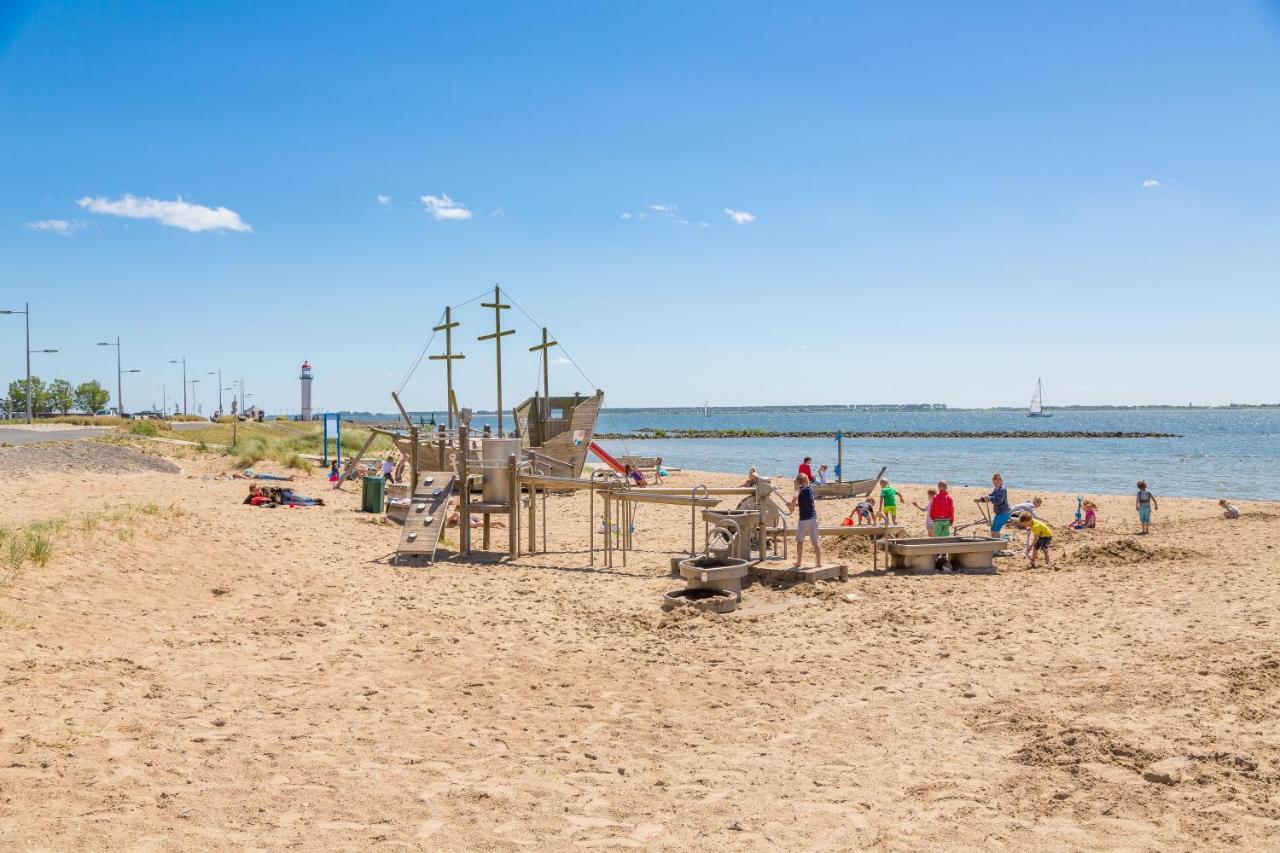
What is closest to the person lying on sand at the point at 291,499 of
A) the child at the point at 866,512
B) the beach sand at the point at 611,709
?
the beach sand at the point at 611,709

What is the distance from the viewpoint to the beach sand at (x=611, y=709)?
5.12 meters

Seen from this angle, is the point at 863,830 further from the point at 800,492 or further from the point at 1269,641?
the point at 800,492

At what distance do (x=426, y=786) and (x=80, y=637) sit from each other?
4694 mm

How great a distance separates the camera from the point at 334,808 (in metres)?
5.30

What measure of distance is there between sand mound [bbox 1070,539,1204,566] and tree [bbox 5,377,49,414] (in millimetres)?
96265

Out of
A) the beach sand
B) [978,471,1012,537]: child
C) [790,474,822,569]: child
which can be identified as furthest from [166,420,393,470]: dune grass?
[978,471,1012,537]: child

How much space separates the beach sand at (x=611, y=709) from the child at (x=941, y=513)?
2.40 meters

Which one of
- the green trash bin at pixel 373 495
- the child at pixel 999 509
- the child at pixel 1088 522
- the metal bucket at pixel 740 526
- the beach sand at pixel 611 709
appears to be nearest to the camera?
the beach sand at pixel 611 709

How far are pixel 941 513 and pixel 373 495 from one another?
12606mm

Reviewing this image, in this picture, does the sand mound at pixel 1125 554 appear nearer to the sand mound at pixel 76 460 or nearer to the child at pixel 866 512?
the child at pixel 866 512

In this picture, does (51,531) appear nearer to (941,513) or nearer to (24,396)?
(941,513)

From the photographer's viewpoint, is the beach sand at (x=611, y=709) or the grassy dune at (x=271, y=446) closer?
the beach sand at (x=611, y=709)

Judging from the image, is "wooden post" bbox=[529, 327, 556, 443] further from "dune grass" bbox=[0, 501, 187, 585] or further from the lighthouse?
the lighthouse

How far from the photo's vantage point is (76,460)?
2255 cm
